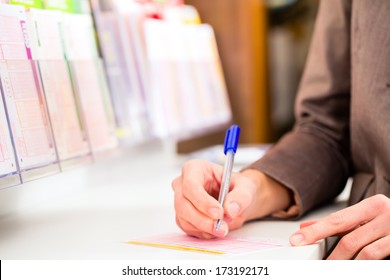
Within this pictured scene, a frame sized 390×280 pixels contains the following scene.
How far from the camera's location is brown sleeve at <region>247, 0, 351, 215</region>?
900mm

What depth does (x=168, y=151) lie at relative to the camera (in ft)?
5.06

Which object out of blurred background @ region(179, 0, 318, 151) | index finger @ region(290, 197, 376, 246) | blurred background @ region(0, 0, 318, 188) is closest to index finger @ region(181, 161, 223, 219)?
index finger @ region(290, 197, 376, 246)

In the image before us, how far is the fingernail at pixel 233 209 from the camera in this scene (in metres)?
0.70

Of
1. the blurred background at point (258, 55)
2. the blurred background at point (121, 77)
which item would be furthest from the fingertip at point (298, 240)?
the blurred background at point (258, 55)

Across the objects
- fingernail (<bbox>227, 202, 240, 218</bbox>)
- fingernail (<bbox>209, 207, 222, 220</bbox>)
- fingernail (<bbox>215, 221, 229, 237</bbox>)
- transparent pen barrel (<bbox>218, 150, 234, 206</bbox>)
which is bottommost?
fingernail (<bbox>215, 221, 229, 237</bbox>)

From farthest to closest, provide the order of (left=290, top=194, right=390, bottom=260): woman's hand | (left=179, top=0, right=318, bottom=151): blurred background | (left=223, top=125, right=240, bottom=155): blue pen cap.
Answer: (left=179, top=0, right=318, bottom=151): blurred background
(left=223, top=125, right=240, bottom=155): blue pen cap
(left=290, top=194, right=390, bottom=260): woman's hand

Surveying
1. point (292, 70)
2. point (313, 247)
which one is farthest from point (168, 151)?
point (292, 70)

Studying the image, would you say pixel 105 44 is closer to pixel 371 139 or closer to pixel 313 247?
pixel 371 139

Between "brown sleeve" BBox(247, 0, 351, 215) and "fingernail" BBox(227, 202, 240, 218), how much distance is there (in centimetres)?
19

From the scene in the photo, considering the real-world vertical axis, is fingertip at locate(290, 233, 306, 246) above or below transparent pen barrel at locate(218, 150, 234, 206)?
below

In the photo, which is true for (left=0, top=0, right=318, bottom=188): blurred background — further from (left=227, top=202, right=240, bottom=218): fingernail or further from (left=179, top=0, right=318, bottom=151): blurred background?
(left=227, top=202, right=240, bottom=218): fingernail

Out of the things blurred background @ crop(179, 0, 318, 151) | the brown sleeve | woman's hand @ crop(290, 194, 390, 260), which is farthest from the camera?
blurred background @ crop(179, 0, 318, 151)

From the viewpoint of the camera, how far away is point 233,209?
70 centimetres

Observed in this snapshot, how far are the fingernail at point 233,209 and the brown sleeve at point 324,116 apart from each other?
190 millimetres
